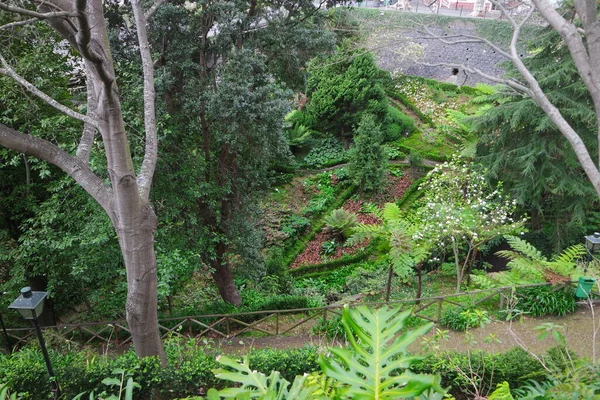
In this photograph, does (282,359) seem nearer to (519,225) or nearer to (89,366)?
(89,366)

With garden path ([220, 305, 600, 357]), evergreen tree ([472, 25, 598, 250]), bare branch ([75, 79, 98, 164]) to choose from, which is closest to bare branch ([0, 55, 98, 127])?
bare branch ([75, 79, 98, 164])

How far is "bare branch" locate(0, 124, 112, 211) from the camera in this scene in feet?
15.0

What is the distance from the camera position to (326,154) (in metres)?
17.5

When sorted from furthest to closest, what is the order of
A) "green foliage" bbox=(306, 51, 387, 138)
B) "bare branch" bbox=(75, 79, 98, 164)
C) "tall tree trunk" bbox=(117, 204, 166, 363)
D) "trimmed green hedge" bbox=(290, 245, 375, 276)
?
"green foliage" bbox=(306, 51, 387, 138), "trimmed green hedge" bbox=(290, 245, 375, 276), "bare branch" bbox=(75, 79, 98, 164), "tall tree trunk" bbox=(117, 204, 166, 363)

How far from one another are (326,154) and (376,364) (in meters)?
16.0

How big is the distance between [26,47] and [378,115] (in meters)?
12.8

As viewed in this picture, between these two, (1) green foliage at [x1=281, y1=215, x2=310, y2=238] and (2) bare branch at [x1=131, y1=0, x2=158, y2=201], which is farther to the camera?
(1) green foliage at [x1=281, y1=215, x2=310, y2=238]

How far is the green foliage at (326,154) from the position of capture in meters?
17.0

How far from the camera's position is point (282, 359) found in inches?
208

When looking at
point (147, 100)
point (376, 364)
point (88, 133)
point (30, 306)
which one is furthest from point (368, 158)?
point (376, 364)

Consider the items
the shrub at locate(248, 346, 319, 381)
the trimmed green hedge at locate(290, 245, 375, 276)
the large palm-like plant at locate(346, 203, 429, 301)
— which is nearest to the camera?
the shrub at locate(248, 346, 319, 381)

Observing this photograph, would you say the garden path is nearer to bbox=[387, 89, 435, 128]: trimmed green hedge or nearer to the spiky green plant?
the spiky green plant

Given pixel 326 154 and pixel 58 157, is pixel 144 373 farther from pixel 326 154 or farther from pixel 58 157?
pixel 326 154

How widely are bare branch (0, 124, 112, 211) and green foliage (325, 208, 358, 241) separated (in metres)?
9.49
